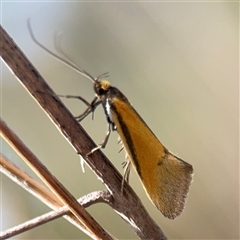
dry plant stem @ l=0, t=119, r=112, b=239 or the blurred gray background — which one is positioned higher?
the blurred gray background

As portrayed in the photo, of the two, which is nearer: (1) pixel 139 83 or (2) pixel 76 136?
(2) pixel 76 136

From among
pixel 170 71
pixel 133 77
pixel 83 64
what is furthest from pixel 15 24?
pixel 170 71

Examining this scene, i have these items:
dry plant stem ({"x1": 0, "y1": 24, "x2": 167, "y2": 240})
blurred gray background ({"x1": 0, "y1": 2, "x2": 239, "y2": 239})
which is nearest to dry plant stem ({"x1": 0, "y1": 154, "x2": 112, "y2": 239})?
dry plant stem ({"x1": 0, "y1": 24, "x2": 167, "y2": 240})

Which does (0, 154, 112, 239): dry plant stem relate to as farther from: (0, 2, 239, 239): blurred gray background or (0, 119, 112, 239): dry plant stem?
(0, 2, 239, 239): blurred gray background

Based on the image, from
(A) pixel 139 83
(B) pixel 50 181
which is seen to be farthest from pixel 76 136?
(A) pixel 139 83

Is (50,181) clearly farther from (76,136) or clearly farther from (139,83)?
(139,83)

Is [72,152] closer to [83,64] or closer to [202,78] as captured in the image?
[83,64]
